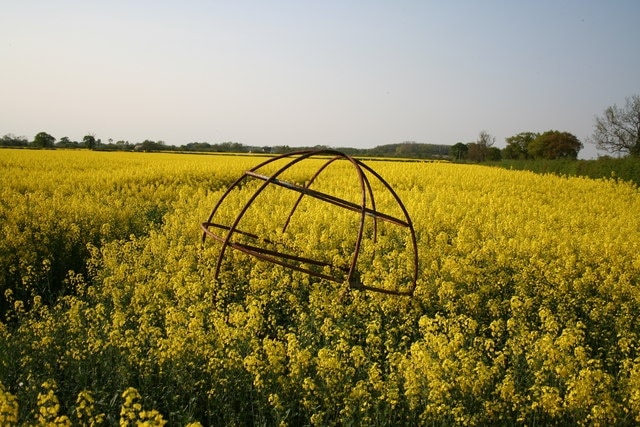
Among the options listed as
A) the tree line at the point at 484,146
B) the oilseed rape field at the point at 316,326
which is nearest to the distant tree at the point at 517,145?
the tree line at the point at 484,146

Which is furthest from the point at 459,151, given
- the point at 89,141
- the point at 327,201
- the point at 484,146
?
the point at 327,201

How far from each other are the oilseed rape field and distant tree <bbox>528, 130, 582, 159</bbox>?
7081cm

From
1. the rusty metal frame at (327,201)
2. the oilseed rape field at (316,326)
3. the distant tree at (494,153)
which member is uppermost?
the distant tree at (494,153)

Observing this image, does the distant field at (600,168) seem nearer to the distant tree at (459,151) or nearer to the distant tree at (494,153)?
the distant tree at (494,153)

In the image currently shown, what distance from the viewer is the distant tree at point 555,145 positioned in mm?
75875

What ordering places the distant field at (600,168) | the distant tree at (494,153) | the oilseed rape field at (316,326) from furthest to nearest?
1. the distant tree at (494,153)
2. the distant field at (600,168)
3. the oilseed rape field at (316,326)

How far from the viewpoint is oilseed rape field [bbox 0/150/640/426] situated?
385 centimetres

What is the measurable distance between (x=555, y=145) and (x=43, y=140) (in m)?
71.1

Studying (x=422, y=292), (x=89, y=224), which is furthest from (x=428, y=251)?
(x=89, y=224)

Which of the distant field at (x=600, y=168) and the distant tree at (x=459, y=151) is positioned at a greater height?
the distant tree at (x=459, y=151)

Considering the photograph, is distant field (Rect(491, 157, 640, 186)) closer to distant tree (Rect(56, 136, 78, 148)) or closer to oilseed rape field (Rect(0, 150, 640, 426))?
oilseed rape field (Rect(0, 150, 640, 426))

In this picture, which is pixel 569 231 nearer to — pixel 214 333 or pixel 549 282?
pixel 549 282

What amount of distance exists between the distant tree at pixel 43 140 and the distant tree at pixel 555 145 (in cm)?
6849

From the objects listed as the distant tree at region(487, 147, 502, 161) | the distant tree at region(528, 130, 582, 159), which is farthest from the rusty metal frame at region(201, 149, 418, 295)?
the distant tree at region(487, 147, 502, 161)
